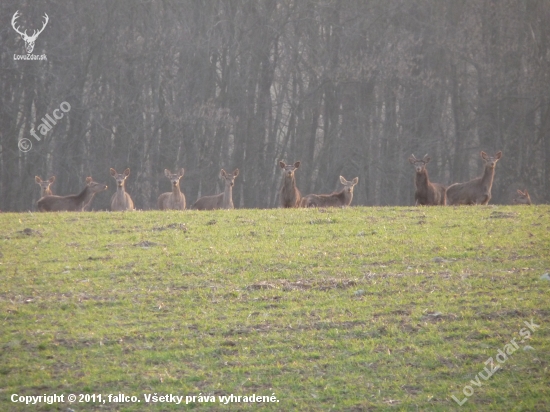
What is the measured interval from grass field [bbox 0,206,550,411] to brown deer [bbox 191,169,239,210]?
33.6 ft

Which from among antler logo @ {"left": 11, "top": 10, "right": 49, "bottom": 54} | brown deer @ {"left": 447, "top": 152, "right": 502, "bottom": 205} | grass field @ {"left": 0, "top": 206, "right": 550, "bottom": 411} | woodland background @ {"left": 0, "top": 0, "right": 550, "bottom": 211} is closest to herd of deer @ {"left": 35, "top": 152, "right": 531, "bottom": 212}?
brown deer @ {"left": 447, "top": 152, "right": 502, "bottom": 205}

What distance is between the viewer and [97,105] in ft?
133

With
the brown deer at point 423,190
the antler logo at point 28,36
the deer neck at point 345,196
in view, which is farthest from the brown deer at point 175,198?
the antler logo at point 28,36

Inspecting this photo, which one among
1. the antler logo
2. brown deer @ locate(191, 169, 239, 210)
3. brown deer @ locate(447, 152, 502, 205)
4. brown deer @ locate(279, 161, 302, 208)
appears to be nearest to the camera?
brown deer @ locate(447, 152, 502, 205)

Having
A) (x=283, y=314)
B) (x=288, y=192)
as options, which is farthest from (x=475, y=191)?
(x=283, y=314)

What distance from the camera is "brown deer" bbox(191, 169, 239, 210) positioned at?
2727 cm

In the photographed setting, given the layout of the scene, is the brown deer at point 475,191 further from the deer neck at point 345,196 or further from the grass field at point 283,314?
the grass field at point 283,314

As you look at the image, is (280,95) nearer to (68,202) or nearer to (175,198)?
(175,198)

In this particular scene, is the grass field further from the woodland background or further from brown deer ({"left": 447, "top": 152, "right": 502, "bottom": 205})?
the woodland background

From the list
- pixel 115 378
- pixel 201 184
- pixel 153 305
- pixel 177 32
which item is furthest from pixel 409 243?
pixel 177 32

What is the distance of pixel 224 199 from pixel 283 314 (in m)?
16.5

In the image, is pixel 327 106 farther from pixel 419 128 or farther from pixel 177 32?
pixel 177 32

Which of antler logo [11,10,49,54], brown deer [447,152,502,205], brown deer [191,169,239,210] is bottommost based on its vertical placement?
brown deer [191,169,239,210]

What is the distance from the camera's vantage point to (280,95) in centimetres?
4350
